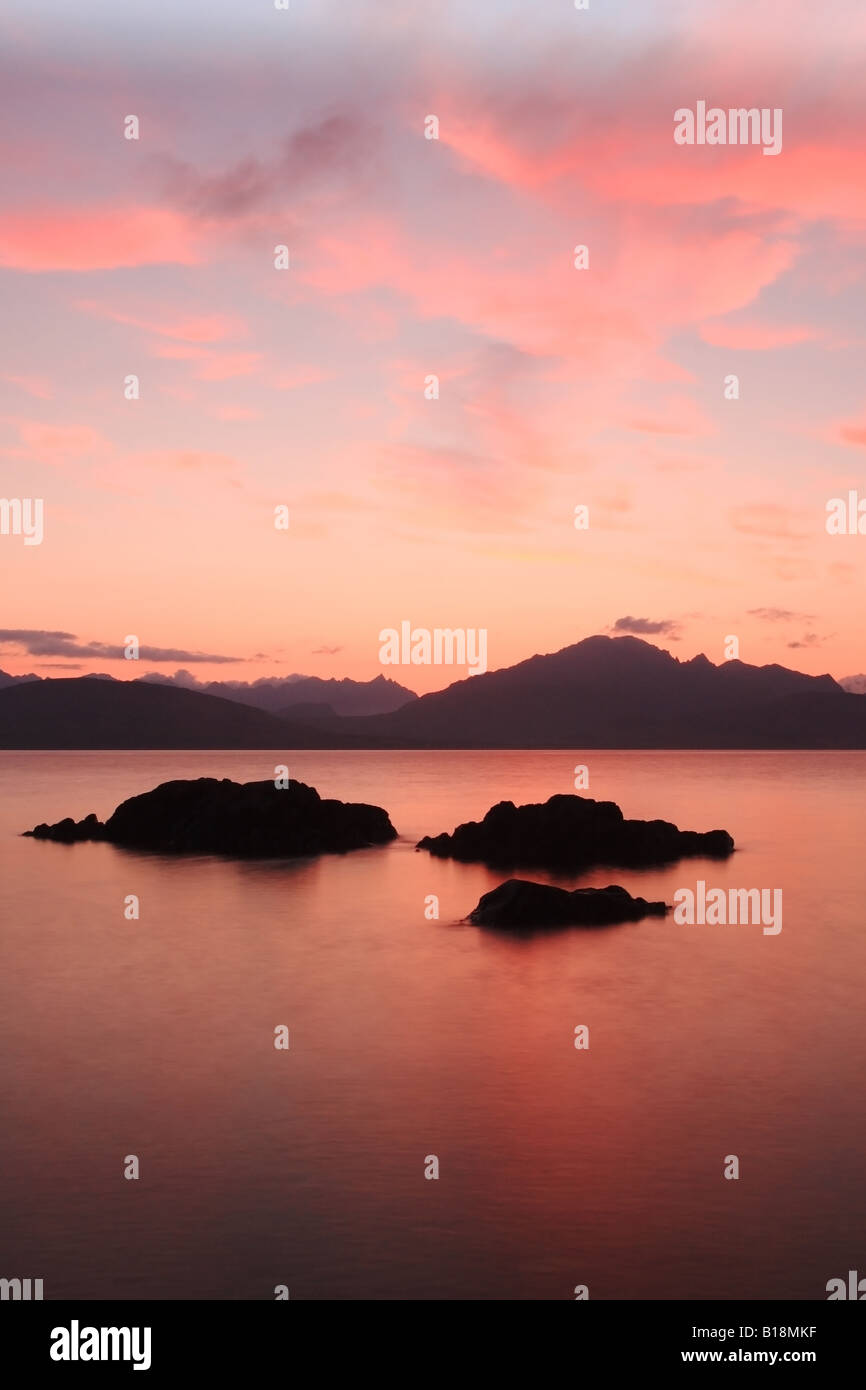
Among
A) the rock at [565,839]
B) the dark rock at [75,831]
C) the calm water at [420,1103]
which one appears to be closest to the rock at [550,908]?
the calm water at [420,1103]

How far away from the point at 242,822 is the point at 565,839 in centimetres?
1733

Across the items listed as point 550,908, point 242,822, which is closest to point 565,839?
point 242,822

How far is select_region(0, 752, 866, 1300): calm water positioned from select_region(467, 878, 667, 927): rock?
1.28 m

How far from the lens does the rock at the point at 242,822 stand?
202 ft

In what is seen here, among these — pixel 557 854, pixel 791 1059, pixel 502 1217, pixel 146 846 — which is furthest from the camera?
pixel 146 846

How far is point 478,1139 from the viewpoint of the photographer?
64.6 feet

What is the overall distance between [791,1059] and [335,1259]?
42.3ft

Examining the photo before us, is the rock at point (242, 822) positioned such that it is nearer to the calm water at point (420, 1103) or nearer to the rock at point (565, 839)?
the rock at point (565, 839)

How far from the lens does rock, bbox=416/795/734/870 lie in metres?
56.1

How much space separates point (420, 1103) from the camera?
71.4ft

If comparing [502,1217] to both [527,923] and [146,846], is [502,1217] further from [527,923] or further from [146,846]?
[146,846]

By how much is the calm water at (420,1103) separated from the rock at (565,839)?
10733 mm

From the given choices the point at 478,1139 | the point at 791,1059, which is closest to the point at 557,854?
the point at 791,1059
